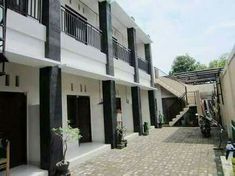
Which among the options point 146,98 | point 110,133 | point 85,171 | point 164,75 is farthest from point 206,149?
point 164,75

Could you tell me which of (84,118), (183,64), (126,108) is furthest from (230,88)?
(183,64)

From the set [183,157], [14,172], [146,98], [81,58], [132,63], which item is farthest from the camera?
[146,98]

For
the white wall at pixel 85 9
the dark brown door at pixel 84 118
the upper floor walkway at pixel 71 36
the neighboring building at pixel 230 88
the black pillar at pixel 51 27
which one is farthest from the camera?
the dark brown door at pixel 84 118

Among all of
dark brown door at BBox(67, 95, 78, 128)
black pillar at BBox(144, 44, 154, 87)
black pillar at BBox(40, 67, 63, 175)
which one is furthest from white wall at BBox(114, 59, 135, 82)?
black pillar at BBox(40, 67, 63, 175)

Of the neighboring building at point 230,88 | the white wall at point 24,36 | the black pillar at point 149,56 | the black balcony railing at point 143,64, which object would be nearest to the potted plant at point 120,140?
the neighboring building at point 230,88

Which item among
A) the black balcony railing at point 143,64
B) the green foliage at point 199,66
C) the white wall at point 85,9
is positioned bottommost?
the black balcony railing at point 143,64

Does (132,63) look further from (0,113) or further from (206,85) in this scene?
(206,85)

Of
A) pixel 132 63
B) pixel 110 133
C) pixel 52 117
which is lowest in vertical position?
pixel 110 133

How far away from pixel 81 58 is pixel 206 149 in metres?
5.94

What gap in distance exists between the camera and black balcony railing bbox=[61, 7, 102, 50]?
375 inches

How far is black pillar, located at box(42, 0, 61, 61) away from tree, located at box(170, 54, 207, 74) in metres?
38.5

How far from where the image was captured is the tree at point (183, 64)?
4341cm

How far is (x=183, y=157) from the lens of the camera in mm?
7992

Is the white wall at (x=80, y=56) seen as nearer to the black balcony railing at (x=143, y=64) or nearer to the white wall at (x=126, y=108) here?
the white wall at (x=126, y=108)
